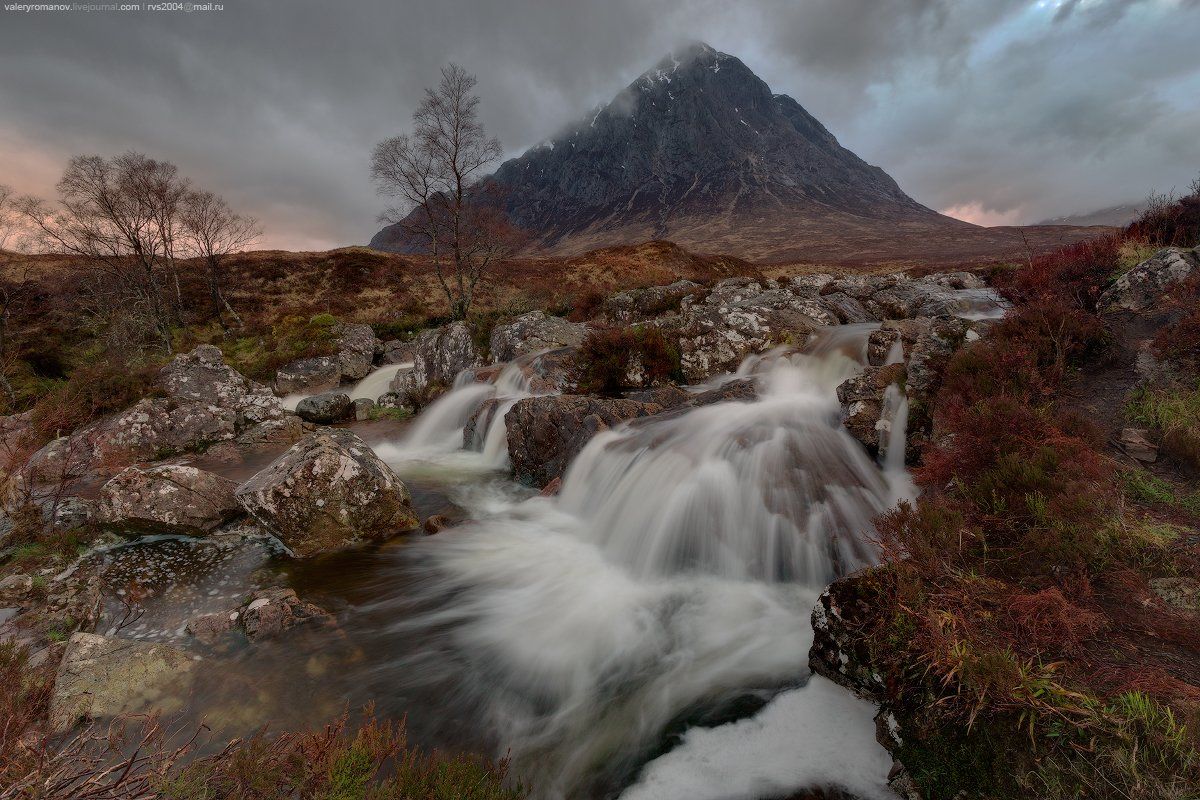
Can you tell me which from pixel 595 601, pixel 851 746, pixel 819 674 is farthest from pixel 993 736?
pixel 595 601

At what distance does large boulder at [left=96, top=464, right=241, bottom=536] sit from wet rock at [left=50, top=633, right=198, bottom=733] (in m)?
3.57

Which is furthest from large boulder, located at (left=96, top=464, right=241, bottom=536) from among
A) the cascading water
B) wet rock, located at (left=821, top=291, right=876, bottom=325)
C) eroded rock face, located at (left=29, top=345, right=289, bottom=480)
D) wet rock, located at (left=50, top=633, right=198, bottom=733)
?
wet rock, located at (left=821, top=291, right=876, bottom=325)

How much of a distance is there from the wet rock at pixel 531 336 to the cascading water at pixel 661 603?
8193mm

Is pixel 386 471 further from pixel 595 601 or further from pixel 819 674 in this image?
pixel 819 674

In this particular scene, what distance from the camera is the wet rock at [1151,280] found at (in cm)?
699

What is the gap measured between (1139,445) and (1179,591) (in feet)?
8.61

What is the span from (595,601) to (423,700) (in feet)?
7.84

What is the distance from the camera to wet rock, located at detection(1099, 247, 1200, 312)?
22.9ft

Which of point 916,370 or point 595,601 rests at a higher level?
point 916,370

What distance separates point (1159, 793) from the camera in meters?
2.21

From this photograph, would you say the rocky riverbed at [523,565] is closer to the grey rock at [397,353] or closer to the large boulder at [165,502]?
the large boulder at [165,502]

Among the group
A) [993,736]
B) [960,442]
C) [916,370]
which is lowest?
[993,736]

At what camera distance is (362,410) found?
57.3 ft

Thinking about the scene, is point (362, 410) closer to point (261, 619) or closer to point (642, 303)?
point (642, 303)
